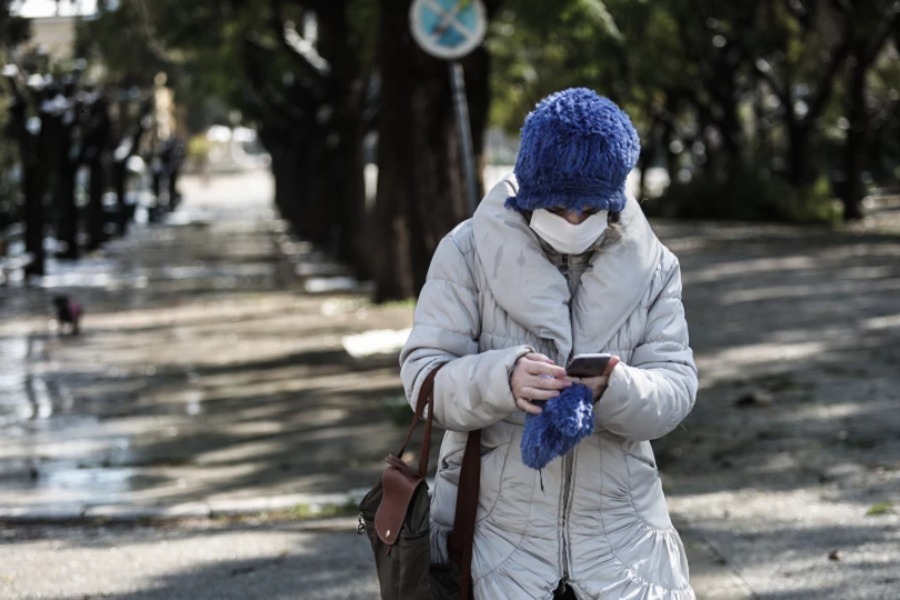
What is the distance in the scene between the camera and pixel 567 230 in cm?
329

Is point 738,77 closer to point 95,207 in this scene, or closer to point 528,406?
point 95,207

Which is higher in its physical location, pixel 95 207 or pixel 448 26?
pixel 448 26

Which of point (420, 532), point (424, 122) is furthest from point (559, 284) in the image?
point (424, 122)

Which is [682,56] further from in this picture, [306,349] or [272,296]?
[306,349]

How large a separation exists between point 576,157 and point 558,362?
441mm

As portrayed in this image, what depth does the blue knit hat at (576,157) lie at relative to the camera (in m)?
3.29

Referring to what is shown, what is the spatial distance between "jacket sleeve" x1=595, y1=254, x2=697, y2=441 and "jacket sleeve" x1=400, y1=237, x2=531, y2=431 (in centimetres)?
22

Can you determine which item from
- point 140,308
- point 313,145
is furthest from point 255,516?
point 313,145

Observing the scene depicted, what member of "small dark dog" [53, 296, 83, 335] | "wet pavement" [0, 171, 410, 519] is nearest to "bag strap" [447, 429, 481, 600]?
"wet pavement" [0, 171, 410, 519]

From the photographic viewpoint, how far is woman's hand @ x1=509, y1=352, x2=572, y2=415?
3.14 m

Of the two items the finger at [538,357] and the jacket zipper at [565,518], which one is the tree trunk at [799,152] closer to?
the jacket zipper at [565,518]

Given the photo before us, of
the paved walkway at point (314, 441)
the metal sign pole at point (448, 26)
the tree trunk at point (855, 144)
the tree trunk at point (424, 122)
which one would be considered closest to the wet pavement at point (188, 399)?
the paved walkway at point (314, 441)

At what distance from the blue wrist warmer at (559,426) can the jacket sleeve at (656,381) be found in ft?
0.23


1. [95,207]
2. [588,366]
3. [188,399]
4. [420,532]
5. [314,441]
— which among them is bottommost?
[95,207]
